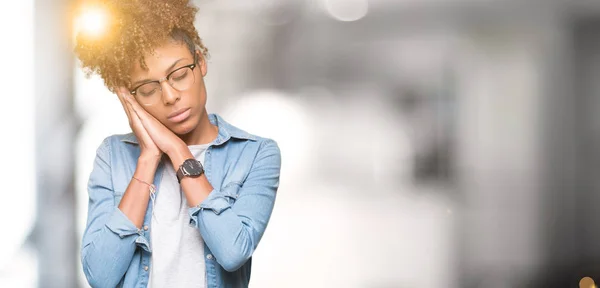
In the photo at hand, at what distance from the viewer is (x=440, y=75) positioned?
498cm

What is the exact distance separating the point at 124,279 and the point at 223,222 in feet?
0.81

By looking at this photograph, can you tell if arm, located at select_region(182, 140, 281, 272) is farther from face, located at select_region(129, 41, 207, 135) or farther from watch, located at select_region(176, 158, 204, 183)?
face, located at select_region(129, 41, 207, 135)

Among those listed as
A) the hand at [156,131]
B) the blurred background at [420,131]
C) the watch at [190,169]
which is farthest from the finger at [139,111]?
the blurred background at [420,131]

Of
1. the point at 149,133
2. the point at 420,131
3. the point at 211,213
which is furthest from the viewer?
the point at 420,131

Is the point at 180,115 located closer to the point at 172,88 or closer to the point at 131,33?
the point at 172,88

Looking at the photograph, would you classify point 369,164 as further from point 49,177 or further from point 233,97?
point 49,177

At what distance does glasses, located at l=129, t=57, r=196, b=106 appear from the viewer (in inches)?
57.6

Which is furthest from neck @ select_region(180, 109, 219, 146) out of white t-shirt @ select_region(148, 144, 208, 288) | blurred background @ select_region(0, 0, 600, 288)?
blurred background @ select_region(0, 0, 600, 288)

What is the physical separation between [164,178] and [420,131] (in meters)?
3.55

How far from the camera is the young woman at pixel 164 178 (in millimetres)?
1410

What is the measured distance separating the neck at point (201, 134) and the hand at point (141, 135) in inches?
3.4

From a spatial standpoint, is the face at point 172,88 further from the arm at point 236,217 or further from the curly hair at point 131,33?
the arm at point 236,217

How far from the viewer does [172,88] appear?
4.75 feet

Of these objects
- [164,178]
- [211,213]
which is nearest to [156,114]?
[164,178]
